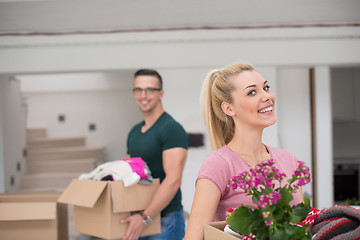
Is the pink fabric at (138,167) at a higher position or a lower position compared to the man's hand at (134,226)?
higher

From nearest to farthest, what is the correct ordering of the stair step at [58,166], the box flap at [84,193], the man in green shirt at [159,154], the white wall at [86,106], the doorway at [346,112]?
the box flap at [84,193] < the man in green shirt at [159,154] < the doorway at [346,112] < the stair step at [58,166] < the white wall at [86,106]

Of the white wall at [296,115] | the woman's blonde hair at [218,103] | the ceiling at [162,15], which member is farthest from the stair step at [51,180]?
the woman's blonde hair at [218,103]

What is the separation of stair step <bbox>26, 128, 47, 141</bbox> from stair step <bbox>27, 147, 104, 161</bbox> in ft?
2.19

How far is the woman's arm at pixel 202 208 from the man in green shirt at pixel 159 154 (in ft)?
2.85

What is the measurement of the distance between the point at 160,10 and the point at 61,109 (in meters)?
6.11

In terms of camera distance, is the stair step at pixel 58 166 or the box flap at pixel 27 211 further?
the stair step at pixel 58 166

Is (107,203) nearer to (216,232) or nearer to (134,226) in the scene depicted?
(134,226)

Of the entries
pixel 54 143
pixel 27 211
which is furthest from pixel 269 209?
pixel 54 143

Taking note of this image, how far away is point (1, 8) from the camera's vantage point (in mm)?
2871

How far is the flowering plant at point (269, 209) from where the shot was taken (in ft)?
2.67

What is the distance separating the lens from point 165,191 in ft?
6.61

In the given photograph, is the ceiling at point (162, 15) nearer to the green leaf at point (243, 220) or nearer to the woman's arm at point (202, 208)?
the woman's arm at point (202, 208)

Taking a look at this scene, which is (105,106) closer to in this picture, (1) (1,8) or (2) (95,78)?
(2) (95,78)

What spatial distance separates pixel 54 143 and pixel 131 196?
6.38 m
